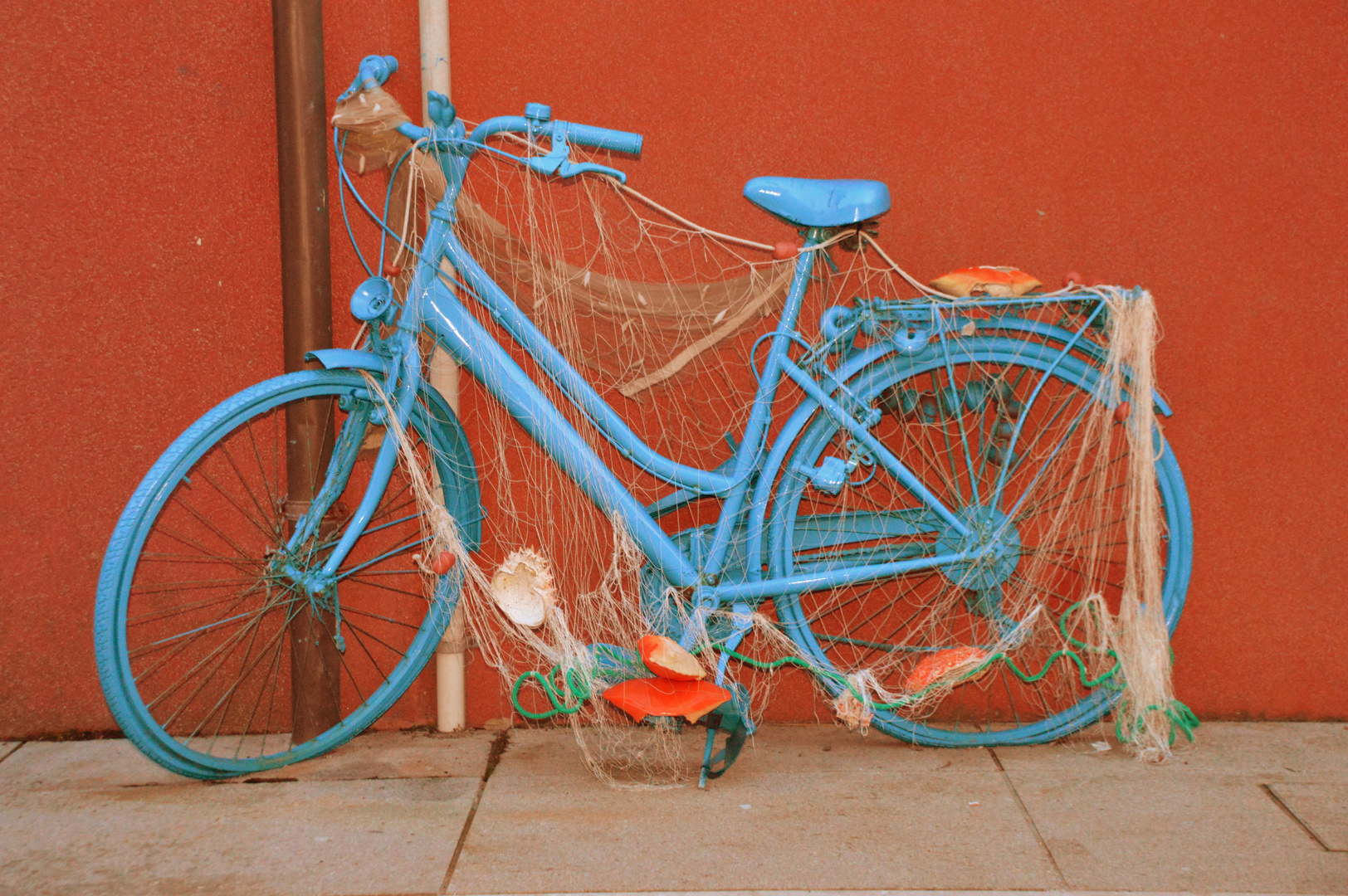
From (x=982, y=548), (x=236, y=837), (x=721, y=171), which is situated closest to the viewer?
(x=236, y=837)

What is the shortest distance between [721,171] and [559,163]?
66 cm

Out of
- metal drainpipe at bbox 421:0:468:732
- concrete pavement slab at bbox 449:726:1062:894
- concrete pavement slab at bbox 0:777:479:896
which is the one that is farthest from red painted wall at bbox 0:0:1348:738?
concrete pavement slab at bbox 449:726:1062:894

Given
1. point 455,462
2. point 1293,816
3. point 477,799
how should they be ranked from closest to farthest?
point 1293,816, point 477,799, point 455,462

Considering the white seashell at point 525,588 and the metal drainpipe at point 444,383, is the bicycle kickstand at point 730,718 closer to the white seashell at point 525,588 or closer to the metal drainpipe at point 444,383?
the white seashell at point 525,588

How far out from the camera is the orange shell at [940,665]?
2.81 meters

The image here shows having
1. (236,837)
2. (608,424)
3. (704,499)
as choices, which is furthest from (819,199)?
(236,837)

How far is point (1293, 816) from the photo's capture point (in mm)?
2609

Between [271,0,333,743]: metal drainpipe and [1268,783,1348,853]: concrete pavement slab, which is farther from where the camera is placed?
[271,0,333,743]: metal drainpipe

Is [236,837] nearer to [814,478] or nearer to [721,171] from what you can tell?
[814,478]

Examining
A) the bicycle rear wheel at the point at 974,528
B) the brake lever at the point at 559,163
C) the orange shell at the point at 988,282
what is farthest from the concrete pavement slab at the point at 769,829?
the brake lever at the point at 559,163

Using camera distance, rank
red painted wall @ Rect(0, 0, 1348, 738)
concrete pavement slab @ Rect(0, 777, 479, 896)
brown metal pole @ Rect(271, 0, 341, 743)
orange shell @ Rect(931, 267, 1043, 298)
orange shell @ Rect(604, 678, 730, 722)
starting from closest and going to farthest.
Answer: concrete pavement slab @ Rect(0, 777, 479, 896), orange shell @ Rect(604, 678, 730, 722), orange shell @ Rect(931, 267, 1043, 298), brown metal pole @ Rect(271, 0, 341, 743), red painted wall @ Rect(0, 0, 1348, 738)

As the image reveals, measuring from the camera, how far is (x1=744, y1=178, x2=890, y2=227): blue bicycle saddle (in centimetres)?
262

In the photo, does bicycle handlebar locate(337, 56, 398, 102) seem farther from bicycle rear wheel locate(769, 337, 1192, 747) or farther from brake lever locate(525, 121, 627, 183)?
bicycle rear wheel locate(769, 337, 1192, 747)

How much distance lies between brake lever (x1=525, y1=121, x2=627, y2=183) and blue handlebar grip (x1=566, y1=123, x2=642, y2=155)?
2cm
